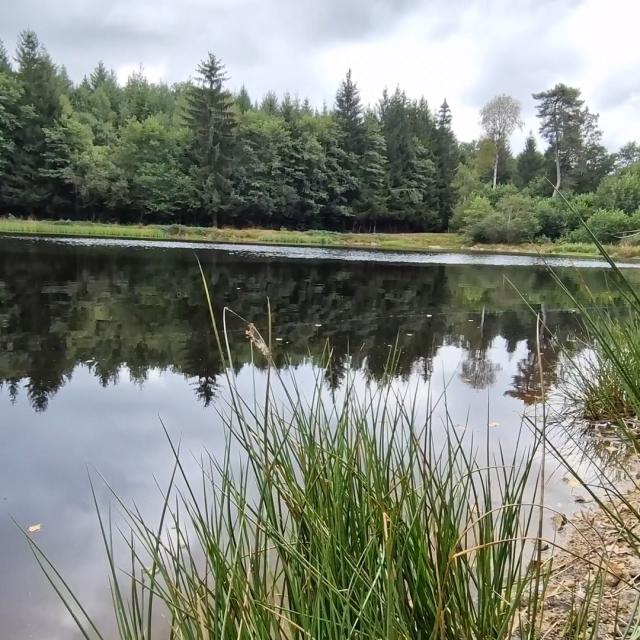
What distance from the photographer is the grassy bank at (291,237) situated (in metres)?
29.2

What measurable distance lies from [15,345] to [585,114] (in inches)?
1950

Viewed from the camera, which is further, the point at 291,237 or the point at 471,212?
the point at 471,212

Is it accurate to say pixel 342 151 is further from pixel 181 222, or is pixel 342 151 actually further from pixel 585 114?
pixel 585 114

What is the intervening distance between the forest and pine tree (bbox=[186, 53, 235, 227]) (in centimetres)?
9

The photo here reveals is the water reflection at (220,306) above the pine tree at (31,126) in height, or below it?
below

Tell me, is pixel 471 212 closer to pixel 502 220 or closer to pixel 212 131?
pixel 502 220

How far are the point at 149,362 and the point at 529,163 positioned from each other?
49578 millimetres

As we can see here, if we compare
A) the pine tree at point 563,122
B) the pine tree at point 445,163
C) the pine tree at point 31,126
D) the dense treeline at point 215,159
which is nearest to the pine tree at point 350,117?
the dense treeline at point 215,159

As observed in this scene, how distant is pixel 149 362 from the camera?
620cm

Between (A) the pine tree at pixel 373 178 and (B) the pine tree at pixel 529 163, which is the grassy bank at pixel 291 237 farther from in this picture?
(B) the pine tree at pixel 529 163

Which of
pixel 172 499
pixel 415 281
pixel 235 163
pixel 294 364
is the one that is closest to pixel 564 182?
pixel 235 163

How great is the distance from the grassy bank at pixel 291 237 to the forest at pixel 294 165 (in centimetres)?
133

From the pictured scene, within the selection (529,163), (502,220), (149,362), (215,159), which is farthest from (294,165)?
(149,362)

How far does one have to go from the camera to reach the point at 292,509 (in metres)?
1.49
